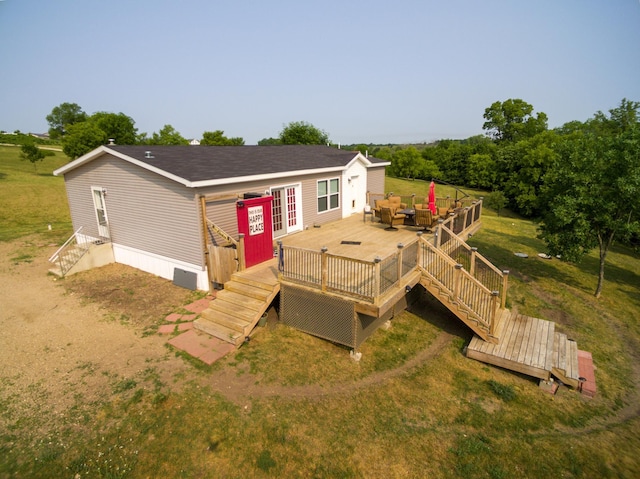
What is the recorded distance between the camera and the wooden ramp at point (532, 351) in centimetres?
797

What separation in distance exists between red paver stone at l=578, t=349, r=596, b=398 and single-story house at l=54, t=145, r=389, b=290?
992 cm

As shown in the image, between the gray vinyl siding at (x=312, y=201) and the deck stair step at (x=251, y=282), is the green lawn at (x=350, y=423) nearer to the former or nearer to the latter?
the deck stair step at (x=251, y=282)

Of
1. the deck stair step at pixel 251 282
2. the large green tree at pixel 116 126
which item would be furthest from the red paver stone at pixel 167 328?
the large green tree at pixel 116 126

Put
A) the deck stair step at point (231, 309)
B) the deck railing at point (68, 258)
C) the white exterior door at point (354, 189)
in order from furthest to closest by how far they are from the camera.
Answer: the white exterior door at point (354, 189) < the deck railing at point (68, 258) < the deck stair step at point (231, 309)

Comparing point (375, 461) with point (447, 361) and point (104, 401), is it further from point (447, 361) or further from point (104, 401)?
point (104, 401)

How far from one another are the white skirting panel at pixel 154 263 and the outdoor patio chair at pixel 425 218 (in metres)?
7.91

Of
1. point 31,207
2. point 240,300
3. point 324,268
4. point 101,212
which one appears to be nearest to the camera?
point 324,268

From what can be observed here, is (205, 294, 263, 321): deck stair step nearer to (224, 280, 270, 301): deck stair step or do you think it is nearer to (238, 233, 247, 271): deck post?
(224, 280, 270, 301): deck stair step

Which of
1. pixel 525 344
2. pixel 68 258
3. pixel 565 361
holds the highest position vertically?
pixel 68 258

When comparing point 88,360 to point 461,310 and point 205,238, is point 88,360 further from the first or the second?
point 461,310

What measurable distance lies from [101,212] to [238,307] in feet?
27.9

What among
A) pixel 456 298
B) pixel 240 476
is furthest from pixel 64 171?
pixel 456 298

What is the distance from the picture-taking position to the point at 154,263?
40.4 ft

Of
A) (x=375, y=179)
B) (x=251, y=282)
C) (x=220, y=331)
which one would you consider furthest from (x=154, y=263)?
(x=375, y=179)
